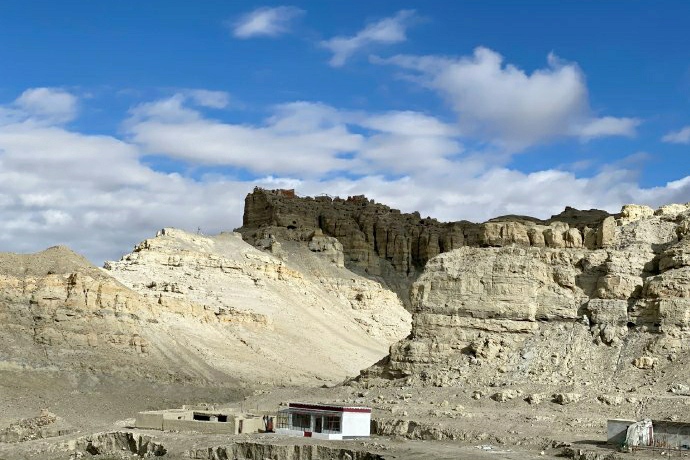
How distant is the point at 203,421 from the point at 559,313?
58.8 feet

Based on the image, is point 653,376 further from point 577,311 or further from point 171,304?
point 171,304

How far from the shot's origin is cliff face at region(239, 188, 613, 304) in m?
123

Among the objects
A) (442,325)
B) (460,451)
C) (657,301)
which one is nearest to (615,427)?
(460,451)

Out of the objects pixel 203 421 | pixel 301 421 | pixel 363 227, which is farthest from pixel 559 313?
pixel 363 227

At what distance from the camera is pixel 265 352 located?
8088 cm

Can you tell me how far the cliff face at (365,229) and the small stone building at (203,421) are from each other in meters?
62.2

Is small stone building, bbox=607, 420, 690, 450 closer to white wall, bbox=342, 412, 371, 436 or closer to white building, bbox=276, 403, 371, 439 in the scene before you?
white wall, bbox=342, 412, 371, 436

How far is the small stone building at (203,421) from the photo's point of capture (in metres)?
48.5

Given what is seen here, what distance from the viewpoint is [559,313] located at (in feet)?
163

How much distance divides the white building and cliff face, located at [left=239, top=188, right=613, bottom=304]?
65.1 metres

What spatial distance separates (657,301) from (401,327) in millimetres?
64883

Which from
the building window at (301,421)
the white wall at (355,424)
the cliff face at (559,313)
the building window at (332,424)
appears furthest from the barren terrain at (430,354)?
the building window at (301,421)

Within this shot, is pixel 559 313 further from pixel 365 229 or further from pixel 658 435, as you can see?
pixel 365 229

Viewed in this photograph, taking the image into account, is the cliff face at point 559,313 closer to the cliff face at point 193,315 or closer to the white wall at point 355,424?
the white wall at point 355,424
